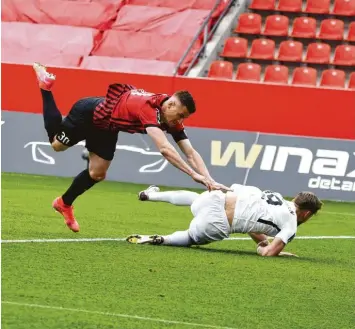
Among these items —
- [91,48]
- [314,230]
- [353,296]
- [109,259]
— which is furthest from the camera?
[91,48]

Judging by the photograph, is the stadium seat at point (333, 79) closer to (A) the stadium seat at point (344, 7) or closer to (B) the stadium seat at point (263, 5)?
(A) the stadium seat at point (344, 7)

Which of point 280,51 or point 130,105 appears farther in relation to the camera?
point 280,51

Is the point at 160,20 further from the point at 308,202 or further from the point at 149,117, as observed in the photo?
the point at 308,202

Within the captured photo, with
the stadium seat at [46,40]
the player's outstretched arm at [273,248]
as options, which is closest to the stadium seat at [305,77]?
the stadium seat at [46,40]

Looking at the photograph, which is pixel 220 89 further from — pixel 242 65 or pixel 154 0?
pixel 154 0

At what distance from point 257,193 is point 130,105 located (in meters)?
1.42

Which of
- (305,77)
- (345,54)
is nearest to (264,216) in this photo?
(305,77)

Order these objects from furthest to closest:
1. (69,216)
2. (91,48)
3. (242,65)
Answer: (91,48) → (242,65) → (69,216)

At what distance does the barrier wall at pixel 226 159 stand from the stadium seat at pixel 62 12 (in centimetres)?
551

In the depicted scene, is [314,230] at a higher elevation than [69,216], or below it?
below

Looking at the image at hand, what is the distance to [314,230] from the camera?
14508 mm

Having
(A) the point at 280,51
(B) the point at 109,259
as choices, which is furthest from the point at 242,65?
(B) the point at 109,259

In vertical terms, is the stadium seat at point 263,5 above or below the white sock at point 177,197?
below

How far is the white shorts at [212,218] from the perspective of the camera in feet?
34.9
